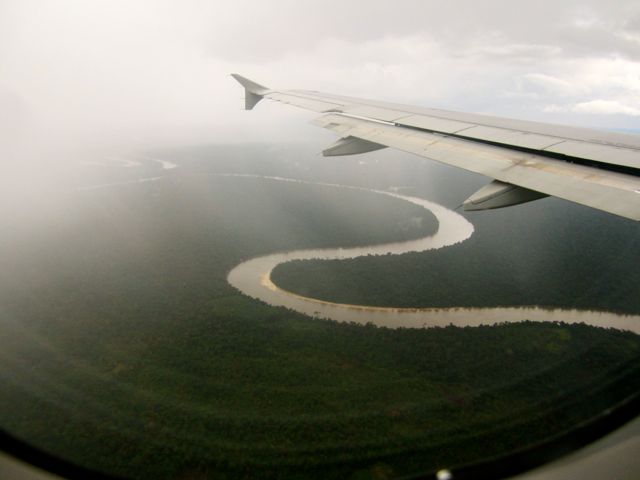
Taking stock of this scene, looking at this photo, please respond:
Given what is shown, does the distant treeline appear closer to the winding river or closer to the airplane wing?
the winding river

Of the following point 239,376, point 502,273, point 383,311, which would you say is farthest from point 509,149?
point 502,273

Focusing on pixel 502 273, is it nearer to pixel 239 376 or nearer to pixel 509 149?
pixel 239 376

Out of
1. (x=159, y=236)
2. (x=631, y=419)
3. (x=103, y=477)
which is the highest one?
(x=631, y=419)

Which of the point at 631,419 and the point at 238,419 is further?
the point at 238,419

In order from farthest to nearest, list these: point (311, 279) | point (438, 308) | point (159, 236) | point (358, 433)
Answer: point (159, 236)
point (311, 279)
point (438, 308)
point (358, 433)

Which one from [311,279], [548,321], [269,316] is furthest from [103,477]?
[311,279]

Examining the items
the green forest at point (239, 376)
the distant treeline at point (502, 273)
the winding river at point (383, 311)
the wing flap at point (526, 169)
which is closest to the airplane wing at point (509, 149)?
the wing flap at point (526, 169)

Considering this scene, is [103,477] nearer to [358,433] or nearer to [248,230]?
[358,433]
